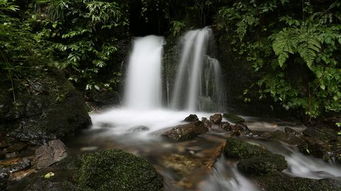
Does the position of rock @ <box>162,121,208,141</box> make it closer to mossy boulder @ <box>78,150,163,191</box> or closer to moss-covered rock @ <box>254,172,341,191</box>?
mossy boulder @ <box>78,150,163,191</box>

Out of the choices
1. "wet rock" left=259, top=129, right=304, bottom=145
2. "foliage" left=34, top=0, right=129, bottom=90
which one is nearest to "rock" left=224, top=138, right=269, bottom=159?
"wet rock" left=259, top=129, right=304, bottom=145

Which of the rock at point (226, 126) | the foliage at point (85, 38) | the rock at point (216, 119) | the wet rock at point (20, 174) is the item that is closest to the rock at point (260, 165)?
the rock at point (226, 126)

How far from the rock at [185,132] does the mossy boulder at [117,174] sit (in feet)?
4.36

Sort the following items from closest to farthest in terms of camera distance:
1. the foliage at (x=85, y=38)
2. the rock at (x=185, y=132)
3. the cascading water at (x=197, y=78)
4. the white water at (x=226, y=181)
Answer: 1. the white water at (x=226, y=181)
2. the rock at (x=185, y=132)
3. the cascading water at (x=197, y=78)
4. the foliage at (x=85, y=38)

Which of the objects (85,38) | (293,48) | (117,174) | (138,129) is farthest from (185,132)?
(85,38)

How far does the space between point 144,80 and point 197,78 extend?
1.51 metres

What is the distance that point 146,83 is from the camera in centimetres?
691

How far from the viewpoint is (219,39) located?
6.38m

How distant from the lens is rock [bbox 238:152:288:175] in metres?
2.92

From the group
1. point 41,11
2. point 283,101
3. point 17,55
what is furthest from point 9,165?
point 41,11

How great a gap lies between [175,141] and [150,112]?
2.50 meters

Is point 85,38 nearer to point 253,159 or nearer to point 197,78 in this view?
point 197,78

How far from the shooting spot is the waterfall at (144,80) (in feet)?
22.3

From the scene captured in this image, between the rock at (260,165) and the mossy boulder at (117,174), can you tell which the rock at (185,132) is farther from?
the mossy boulder at (117,174)
